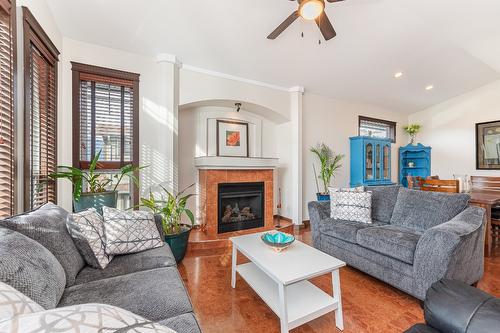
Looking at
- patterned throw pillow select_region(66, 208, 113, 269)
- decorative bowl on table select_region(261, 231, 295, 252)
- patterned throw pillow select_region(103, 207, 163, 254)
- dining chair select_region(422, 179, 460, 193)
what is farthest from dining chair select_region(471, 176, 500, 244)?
patterned throw pillow select_region(66, 208, 113, 269)

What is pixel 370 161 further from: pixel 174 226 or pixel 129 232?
pixel 129 232

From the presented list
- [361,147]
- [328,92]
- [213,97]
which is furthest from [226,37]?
[361,147]

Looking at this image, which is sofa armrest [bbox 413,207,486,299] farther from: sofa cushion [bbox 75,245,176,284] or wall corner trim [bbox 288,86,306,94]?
wall corner trim [bbox 288,86,306,94]

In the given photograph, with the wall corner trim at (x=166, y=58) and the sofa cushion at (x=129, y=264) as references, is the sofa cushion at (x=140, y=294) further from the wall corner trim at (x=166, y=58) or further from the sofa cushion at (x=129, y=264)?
the wall corner trim at (x=166, y=58)

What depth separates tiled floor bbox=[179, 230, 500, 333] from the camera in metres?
1.60

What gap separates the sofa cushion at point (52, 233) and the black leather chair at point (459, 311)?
1.77m

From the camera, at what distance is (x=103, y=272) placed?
147cm

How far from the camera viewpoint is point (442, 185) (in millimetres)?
3088

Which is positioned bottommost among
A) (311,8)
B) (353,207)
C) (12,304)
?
(353,207)

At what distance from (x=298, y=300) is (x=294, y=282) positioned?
32cm

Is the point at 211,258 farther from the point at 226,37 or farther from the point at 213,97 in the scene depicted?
the point at 226,37

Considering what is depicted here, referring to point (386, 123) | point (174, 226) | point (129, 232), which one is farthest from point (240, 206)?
point (386, 123)

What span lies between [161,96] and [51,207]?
1913mm

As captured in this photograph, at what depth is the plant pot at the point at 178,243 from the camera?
2.50m
